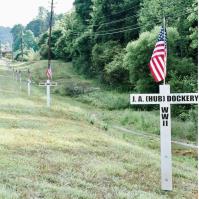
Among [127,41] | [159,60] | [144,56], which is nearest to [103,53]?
[127,41]

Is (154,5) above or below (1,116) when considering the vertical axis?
above

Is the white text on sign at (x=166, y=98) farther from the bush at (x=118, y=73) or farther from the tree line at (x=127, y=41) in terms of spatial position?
the bush at (x=118, y=73)

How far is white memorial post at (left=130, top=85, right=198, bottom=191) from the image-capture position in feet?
37.9

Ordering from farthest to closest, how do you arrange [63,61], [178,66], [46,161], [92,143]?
[63,61], [178,66], [92,143], [46,161]

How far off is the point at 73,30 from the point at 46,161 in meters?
71.1

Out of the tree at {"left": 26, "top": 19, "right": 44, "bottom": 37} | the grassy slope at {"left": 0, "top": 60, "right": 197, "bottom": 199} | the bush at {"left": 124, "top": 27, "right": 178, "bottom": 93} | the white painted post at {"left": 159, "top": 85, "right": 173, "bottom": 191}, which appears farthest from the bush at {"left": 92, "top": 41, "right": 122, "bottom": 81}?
the tree at {"left": 26, "top": 19, "right": 44, "bottom": 37}

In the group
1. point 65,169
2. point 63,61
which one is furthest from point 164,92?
point 63,61

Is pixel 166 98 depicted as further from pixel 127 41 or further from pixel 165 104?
pixel 127 41

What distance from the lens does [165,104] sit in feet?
38.4

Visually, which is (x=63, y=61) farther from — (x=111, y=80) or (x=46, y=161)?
(x=46, y=161)

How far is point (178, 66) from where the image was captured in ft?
140

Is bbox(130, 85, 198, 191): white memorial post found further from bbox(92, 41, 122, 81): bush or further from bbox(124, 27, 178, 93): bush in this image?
bbox(92, 41, 122, 81): bush

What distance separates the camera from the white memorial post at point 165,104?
1156 cm

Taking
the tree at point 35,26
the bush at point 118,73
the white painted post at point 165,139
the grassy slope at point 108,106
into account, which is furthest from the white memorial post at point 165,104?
the tree at point 35,26
